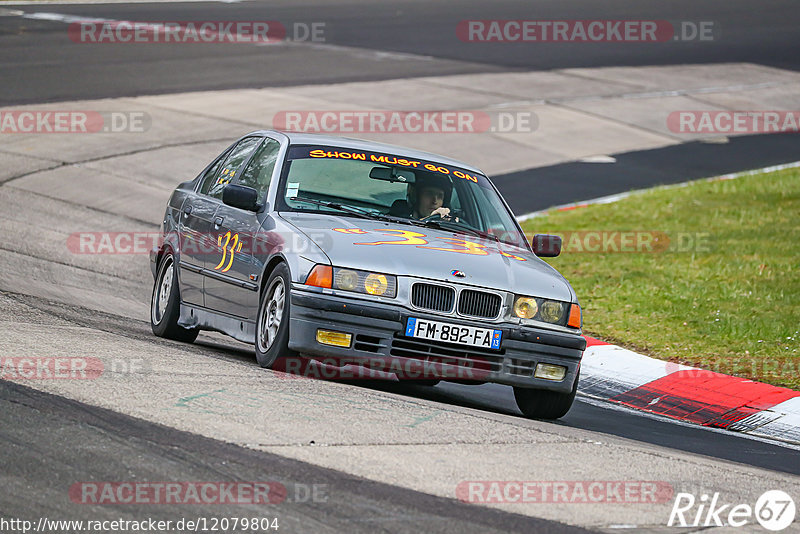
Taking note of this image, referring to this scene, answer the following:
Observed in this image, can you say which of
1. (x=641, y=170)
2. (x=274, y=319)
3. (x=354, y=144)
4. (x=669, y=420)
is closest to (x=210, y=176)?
(x=354, y=144)

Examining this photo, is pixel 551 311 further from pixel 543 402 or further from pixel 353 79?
pixel 353 79

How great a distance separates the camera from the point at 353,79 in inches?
987

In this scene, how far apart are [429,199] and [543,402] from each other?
62.6 inches

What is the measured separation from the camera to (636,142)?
2219 cm

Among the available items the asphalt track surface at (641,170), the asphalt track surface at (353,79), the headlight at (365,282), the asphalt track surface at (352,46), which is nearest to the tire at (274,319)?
the headlight at (365,282)

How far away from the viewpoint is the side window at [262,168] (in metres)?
8.54

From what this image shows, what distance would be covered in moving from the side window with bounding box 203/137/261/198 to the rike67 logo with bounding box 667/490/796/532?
456 centimetres

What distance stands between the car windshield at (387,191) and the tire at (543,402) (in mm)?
1110

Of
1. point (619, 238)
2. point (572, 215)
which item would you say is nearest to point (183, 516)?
point (619, 238)

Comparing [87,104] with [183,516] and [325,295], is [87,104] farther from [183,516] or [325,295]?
[183,516]

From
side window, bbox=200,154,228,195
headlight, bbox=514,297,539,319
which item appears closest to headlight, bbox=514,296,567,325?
headlight, bbox=514,297,539,319

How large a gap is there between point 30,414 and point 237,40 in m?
24.4

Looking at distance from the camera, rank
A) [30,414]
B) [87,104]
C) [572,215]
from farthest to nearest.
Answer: [87,104] → [572,215] → [30,414]

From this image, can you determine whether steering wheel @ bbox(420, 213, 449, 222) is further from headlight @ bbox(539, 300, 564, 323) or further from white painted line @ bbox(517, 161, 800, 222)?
white painted line @ bbox(517, 161, 800, 222)
